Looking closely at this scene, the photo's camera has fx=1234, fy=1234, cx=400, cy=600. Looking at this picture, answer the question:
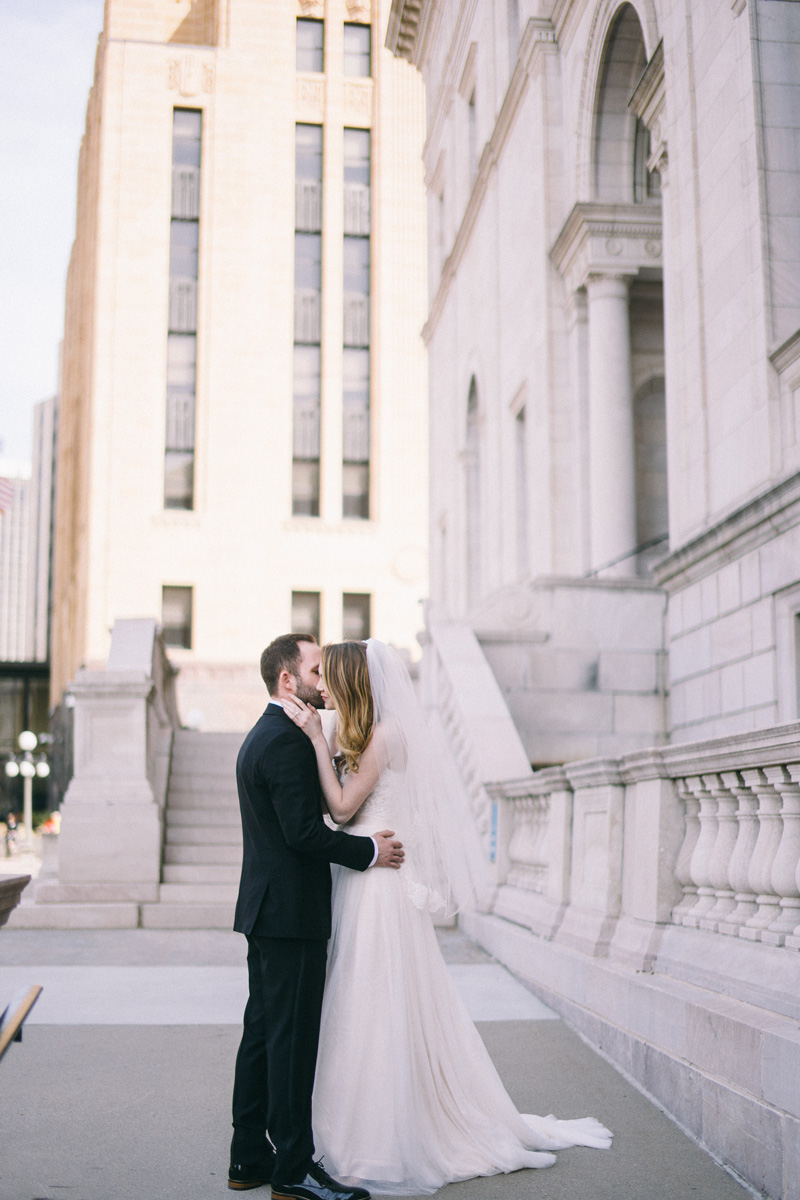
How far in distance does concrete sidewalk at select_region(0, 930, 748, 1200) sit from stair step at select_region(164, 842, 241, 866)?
314 cm

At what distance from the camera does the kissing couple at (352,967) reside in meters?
4.34

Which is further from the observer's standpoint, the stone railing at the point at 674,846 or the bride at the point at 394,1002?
the stone railing at the point at 674,846

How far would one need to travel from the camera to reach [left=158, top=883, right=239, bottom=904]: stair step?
1148 cm

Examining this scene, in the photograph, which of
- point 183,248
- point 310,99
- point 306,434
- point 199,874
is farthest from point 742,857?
point 310,99

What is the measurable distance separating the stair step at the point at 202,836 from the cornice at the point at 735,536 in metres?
5.14

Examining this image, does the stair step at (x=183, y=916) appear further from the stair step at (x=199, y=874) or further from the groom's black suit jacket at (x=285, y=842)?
the groom's black suit jacket at (x=285, y=842)

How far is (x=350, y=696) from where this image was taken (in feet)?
15.3

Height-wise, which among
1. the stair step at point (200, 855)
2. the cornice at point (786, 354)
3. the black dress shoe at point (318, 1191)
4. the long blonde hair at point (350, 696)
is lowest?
the black dress shoe at point (318, 1191)

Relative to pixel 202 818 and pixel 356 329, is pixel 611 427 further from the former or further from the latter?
pixel 356 329

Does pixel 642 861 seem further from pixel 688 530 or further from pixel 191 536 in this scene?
pixel 191 536

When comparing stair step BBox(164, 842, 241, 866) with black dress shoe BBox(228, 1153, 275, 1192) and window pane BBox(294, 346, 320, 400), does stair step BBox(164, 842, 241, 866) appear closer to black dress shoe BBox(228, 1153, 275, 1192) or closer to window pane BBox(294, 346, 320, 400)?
black dress shoe BBox(228, 1153, 275, 1192)

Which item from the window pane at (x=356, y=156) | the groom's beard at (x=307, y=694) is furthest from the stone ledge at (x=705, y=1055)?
the window pane at (x=356, y=156)

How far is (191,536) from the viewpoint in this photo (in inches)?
1395

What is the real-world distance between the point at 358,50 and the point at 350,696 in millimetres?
39357
